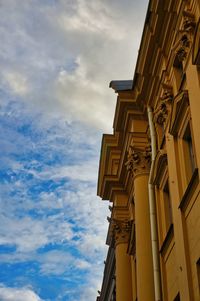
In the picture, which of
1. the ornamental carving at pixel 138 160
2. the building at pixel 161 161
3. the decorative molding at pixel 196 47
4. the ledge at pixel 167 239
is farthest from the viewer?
the ornamental carving at pixel 138 160

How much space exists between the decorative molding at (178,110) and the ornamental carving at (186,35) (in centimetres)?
116

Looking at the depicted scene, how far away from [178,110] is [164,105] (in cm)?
200

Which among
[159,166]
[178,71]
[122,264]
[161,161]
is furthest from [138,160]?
[122,264]

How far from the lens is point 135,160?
2417 cm

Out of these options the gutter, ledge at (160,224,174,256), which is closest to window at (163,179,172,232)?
the gutter

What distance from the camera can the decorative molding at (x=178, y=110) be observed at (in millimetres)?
17500

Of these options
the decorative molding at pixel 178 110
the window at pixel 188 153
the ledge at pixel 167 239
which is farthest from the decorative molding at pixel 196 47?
the ledge at pixel 167 239

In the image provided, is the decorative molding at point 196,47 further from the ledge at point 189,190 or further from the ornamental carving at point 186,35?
the ledge at point 189,190

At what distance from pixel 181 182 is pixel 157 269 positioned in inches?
142

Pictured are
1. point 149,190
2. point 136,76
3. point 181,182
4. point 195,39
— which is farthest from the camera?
point 136,76

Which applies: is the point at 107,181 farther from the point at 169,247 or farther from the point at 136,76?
the point at 169,247

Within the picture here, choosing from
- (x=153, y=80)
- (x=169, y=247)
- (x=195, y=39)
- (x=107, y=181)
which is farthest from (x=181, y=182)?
(x=107, y=181)

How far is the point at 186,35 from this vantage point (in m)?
17.4

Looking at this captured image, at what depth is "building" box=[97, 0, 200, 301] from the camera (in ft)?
53.4
